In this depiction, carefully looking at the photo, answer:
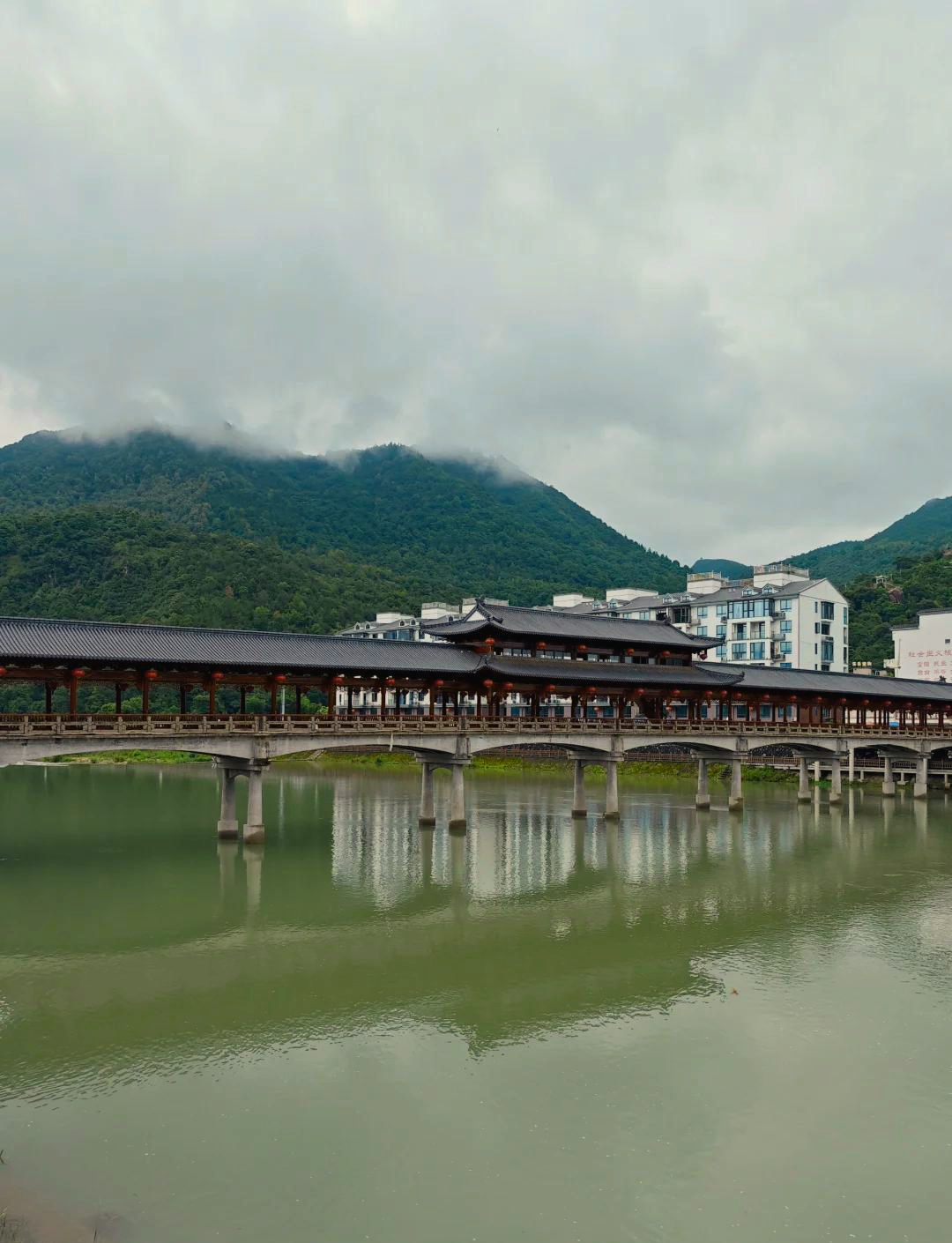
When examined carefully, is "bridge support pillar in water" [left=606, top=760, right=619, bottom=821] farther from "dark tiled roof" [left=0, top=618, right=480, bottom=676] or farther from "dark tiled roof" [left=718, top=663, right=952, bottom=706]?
"dark tiled roof" [left=718, top=663, right=952, bottom=706]

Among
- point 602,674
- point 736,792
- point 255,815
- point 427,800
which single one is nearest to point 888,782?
point 736,792

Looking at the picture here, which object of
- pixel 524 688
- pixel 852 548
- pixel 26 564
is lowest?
pixel 524 688

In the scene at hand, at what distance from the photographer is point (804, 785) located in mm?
65875

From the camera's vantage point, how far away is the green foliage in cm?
11319

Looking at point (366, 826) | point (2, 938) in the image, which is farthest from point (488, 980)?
point (366, 826)

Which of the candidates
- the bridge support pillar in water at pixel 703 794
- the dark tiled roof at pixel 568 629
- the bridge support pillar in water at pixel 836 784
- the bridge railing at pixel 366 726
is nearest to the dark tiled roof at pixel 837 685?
the bridge railing at pixel 366 726

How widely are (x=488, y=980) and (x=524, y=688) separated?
31361 millimetres

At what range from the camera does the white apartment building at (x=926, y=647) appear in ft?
299

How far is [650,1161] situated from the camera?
46.9 feet

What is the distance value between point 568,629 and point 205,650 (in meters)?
24.5

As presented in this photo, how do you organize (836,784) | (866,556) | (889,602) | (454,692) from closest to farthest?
(454,692) → (836,784) → (889,602) → (866,556)

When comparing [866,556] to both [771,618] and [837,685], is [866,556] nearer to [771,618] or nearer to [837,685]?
[771,618]

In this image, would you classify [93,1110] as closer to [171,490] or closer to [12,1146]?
[12,1146]

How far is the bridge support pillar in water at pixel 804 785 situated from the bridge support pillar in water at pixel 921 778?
8.97m
